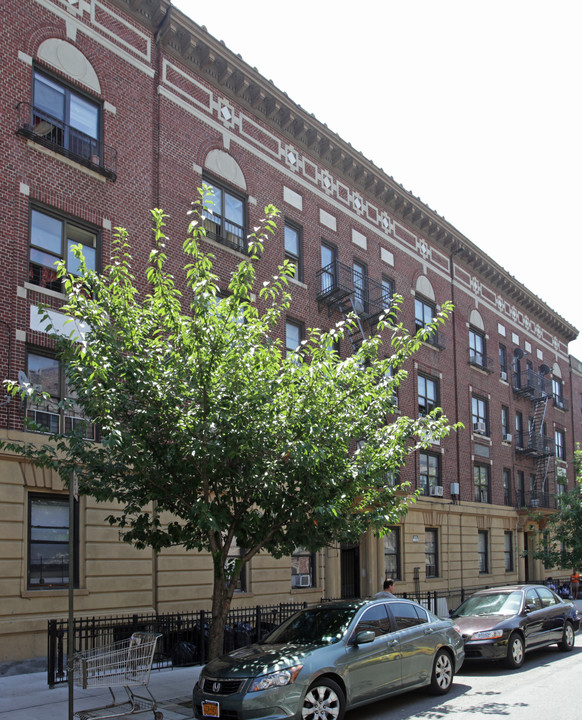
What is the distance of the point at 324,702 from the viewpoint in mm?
8797

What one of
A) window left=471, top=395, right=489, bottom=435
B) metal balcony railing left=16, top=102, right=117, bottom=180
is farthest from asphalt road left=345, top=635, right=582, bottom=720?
window left=471, top=395, right=489, bottom=435

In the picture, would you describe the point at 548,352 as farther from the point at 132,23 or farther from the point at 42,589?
the point at 42,589

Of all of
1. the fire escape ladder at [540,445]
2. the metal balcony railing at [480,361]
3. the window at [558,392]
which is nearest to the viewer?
the metal balcony railing at [480,361]

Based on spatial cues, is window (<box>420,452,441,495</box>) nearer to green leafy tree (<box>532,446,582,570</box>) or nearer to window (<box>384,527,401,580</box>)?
window (<box>384,527,401,580</box>)

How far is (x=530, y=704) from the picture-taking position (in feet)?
32.8

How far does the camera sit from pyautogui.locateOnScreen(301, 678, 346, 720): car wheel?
28.3ft

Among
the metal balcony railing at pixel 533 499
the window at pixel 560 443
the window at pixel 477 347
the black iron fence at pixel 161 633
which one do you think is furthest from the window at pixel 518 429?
the black iron fence at pixel 161 633

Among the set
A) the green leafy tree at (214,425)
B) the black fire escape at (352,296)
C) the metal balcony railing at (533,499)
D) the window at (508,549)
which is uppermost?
the black fire escape at (352,296)

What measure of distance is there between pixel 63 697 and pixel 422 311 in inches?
812

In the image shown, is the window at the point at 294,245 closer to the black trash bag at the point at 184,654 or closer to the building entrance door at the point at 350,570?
the building entrance door at the point at 350,570

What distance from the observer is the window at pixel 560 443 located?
3928 cm

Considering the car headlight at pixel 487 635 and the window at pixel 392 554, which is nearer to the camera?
the car headlight at pixel 487 635

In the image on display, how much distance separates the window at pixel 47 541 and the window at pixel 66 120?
730cm

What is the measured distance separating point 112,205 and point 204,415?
309 inches
